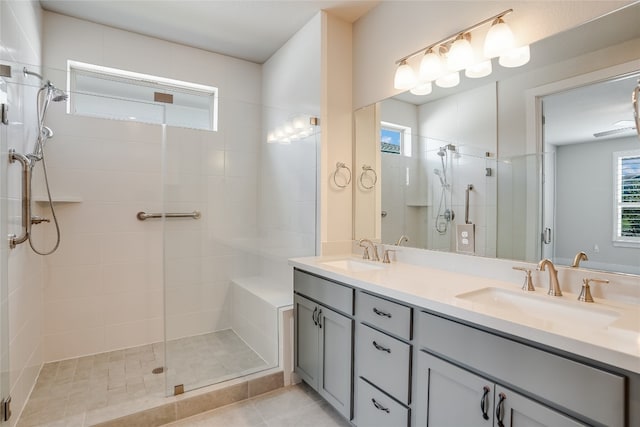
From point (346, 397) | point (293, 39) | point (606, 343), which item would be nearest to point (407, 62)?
point (293, 39)

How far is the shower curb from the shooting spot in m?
1.81

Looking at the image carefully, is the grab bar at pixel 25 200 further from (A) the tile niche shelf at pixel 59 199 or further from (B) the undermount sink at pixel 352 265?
(B) the undermount sink at pixel 352 265

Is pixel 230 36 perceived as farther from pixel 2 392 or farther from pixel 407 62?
pixel 2 392

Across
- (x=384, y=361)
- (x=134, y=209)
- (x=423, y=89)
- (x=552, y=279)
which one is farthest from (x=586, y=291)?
(x=134, y=209)

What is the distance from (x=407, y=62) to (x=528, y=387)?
1.91 metres

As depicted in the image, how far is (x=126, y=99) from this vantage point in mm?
2641

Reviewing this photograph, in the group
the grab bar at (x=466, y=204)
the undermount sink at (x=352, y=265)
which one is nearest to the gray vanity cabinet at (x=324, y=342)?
the undermount sink at (x=352, y=265)

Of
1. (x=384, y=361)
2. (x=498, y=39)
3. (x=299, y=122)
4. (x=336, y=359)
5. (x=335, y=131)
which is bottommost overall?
(x=336, y=359)

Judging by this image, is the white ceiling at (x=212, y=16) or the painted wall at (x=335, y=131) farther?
the painted wall at (x=335, y=131)

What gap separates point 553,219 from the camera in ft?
4.86

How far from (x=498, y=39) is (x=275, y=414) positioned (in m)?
2.38

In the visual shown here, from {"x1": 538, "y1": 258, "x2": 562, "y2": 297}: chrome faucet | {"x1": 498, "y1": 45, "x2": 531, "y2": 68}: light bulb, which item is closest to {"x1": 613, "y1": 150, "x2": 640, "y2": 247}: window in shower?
{"x1": 538, "y1": 258, "x2": 562, "y2": 297}: chrome faucet

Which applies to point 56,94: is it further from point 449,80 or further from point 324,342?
point 449,80

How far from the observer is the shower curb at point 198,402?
1.81 metres
